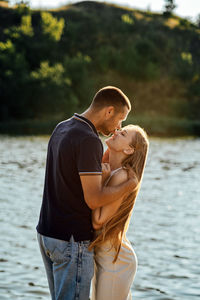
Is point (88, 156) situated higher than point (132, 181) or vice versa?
point (88, 156)

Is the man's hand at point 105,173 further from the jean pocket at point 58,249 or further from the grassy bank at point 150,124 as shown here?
the grassy bank at point 150,124

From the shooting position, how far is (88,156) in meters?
3.93

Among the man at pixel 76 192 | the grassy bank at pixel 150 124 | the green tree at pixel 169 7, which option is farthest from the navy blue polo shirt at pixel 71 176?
the green tree at pixel 169 7

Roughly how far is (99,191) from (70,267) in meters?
0.61

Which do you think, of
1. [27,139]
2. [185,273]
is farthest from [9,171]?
[27,139]

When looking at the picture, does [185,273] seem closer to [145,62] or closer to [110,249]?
[110,249]

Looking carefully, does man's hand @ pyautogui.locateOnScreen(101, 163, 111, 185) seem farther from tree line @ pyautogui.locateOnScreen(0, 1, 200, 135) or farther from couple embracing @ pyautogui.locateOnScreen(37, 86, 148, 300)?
tree line @ pyautogui.locateOnScreen(0, 1, 200, 135)

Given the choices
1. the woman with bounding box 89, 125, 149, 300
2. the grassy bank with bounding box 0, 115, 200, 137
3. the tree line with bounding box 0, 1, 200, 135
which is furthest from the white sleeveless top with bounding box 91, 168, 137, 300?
the tree line with bounding box 0, 1, 200, 135

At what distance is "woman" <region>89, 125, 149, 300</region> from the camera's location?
14.3 ft

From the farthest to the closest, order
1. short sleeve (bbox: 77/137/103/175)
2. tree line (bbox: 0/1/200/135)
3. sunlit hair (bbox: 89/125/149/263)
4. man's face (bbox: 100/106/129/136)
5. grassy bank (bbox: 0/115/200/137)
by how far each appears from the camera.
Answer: tree line (bbox: 0/1/200/135) < grassy bank (bbox: 0/115/200/137) < sunlit hair (bbox: 89/125/149/263) < man's face (bbox: 100/106/129/136) < short sleeve (bbox: 77/137/103/175)

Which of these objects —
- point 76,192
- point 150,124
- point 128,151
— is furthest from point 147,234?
point 150,124

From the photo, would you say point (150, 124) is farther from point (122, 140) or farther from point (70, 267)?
point (70, 267)

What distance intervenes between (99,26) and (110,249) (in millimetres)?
112618

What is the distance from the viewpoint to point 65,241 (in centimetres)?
414
